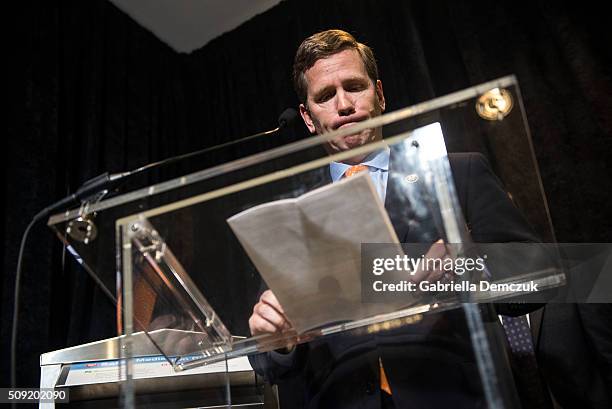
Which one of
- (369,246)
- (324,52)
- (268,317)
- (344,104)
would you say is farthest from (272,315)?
(324,52)

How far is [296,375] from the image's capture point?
0.91m

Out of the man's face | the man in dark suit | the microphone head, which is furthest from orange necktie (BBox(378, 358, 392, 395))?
the microphone head

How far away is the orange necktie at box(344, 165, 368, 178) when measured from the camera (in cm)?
73

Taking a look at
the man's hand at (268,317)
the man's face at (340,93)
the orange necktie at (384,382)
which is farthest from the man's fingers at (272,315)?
the man's face at (340,93)

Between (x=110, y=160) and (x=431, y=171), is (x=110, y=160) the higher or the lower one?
the higher one

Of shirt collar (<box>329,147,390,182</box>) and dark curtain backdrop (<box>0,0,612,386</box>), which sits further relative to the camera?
dark curtain backdrop (<box>0,0,612,386</box>)

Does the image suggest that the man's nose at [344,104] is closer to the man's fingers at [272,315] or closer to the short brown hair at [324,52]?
the short brown hair at [324,52]

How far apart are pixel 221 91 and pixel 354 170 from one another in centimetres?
289

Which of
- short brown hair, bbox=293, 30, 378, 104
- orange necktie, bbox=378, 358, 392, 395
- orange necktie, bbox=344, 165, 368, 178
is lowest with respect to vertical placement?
orange necktie, bbox=378, 358, 392, 395

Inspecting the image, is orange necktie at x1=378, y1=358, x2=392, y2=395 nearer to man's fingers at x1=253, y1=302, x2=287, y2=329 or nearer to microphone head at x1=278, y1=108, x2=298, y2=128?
man's fingers at x1=253, y1=302, x2=287, y2=329

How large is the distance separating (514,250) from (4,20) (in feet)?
8.86

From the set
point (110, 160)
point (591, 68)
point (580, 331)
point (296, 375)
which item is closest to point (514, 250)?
point (296, 375)

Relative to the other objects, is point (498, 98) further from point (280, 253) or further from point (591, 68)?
point (591, 68)

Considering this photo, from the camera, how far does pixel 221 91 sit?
11.5 feet
